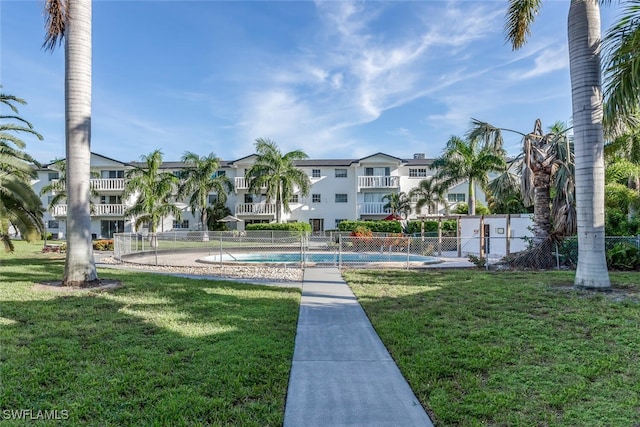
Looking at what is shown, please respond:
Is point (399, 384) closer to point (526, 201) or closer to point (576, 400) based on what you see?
point (576, 400)

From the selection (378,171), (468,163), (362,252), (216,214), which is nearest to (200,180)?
(216,214)

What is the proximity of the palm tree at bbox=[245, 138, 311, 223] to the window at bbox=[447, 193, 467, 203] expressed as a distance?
53.2 ft

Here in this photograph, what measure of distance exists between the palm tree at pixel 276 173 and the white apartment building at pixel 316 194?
565 centimetres

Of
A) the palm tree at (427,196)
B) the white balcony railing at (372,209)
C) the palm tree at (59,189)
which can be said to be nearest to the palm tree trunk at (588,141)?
the palm tree at (427,196)

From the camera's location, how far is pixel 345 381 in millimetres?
4273

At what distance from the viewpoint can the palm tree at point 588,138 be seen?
29.0 feet

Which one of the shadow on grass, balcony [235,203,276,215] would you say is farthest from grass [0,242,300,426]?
balcony [235,203,276,215]

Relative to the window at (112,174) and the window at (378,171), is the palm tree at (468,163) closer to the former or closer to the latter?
the window at (378,171)

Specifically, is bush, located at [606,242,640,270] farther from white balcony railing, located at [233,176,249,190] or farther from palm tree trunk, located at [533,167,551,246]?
white balcony railing, located at [233,176,249,190]

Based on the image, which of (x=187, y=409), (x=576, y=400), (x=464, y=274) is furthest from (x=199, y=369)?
(x=464, y=274)

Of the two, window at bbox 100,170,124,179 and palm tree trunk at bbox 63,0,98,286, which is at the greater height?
window at bbox 100,170,124,179

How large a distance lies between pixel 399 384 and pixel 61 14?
11.4m

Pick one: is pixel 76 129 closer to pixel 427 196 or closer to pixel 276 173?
pixel 276 173

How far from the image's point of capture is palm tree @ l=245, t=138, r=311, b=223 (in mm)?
32781
